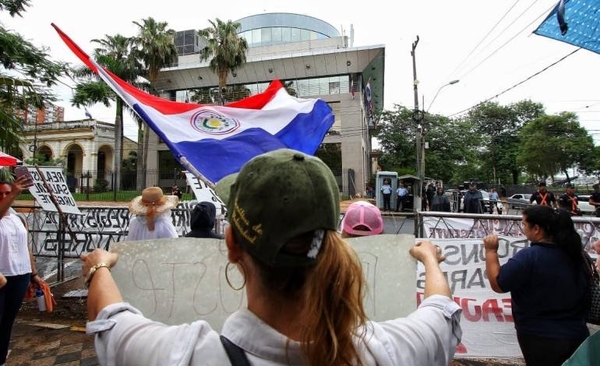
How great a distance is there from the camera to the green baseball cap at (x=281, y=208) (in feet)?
2.84

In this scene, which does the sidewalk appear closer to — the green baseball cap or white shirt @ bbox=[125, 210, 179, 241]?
white shirt @ bbox=[125, 210, 179, 241]

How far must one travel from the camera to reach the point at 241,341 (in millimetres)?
876

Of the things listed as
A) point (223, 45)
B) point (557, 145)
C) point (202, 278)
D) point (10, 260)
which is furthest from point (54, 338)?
point (557, 145)

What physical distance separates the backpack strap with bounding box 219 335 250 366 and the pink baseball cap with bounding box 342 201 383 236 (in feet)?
4.16

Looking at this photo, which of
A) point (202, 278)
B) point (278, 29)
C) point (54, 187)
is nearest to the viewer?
point (202, 278)

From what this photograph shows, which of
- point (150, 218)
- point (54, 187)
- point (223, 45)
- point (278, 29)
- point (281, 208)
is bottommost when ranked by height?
point (150, 218)

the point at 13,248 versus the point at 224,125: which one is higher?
the point at 224,125

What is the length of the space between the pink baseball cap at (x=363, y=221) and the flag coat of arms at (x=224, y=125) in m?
1.61

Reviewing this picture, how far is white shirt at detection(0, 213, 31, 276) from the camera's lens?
3227mm

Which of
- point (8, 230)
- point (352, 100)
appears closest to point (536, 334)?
point (8, 230)

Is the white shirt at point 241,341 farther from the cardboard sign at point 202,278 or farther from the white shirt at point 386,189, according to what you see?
the white shirt at point 386,189

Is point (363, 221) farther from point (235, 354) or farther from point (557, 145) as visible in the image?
point (557, 145)

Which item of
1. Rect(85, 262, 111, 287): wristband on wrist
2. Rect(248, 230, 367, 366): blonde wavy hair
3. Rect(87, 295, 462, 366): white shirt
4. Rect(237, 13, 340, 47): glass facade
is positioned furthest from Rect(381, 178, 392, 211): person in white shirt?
Rect(237, 13, 340, 47): glass facade

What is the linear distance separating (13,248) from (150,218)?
3.81 feet
